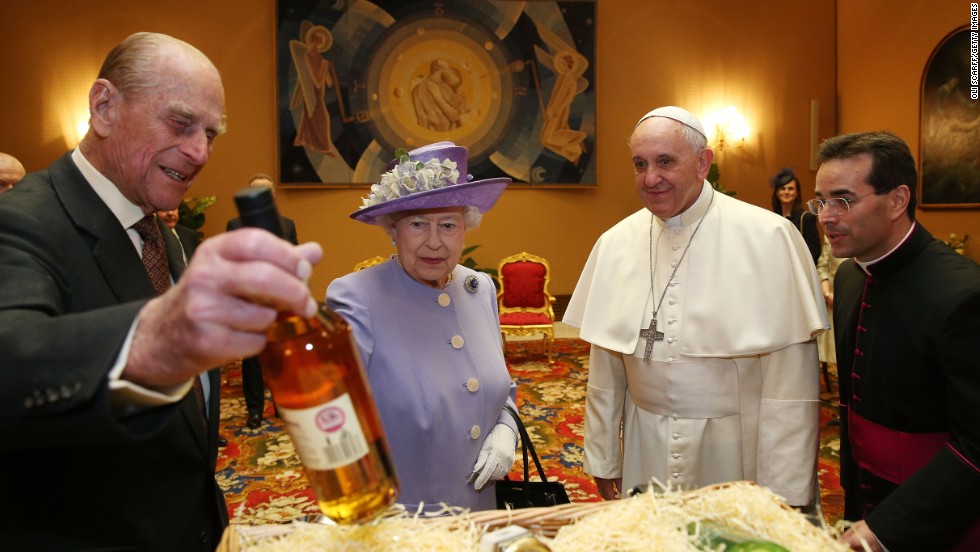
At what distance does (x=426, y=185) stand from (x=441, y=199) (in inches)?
2.3

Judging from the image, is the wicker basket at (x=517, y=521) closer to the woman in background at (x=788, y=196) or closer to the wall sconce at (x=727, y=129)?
the woman in background at (x=788, y=196)

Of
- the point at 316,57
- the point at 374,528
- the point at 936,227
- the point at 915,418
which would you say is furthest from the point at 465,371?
the point at 316,57

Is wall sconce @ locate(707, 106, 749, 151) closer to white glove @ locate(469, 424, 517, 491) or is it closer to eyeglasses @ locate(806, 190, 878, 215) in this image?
eyeglasses @ locate(806, 190, 878, 215)

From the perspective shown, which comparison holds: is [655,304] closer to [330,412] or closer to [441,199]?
[441,199]

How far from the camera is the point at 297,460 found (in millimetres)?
4523

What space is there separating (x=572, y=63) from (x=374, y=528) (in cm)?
859

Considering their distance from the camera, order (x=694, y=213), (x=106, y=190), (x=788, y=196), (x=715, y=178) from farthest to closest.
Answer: (x=715, y=178) < (x=788, y=196) < (x=694, y=213) < (x=106, y=190)

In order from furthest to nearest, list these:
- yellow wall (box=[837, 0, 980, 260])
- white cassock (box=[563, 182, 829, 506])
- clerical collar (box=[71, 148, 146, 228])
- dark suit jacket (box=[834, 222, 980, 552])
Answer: yellow wall (box=[837, 0, 980, 260]) < white cassock (box=[563, 182, 829, 506]) < dark suit jacket (box=[834, 222, 980, 552]) < clerical collar (box=[71, 148, 146, 228])

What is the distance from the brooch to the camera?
2010 mm

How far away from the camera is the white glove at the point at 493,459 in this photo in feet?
5.68

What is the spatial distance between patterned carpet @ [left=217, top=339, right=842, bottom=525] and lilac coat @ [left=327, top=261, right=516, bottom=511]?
109 centimetres

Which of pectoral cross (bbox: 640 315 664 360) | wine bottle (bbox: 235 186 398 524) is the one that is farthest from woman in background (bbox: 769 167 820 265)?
wine bottle (bbox: 235 186 398 524)

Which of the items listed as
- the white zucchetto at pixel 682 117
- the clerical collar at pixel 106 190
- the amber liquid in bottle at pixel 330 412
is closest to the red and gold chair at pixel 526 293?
the white zucchetto at pixel 682 117

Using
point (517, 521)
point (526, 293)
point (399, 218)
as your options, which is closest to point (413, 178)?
point (399, 218)
